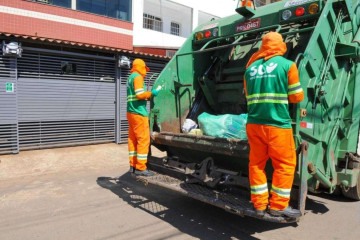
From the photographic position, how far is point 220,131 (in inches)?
153

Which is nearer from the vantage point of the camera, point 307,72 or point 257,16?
point 307,72

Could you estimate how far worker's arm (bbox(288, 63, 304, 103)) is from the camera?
2875 mm

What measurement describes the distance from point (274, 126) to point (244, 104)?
1.72 m

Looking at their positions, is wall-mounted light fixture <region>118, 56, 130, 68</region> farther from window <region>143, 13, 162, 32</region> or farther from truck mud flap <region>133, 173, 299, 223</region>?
window <region>143, 13, 162, 32</region>

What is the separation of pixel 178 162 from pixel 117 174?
2.20 meters

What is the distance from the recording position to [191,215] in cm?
402

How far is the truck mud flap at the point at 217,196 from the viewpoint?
9.84 feet

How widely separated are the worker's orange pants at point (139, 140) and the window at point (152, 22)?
38.8 feet

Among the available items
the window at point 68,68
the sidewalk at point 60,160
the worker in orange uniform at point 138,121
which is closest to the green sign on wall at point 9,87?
the window at point 68,68

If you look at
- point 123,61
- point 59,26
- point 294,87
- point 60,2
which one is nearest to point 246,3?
point 294,87

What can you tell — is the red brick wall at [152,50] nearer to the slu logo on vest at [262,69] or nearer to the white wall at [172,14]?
the white wall at [172,14]

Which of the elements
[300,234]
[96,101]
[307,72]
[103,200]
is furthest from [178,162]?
[96,101]

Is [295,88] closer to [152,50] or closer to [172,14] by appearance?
[152,50]

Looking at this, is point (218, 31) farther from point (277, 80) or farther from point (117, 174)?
Result: point (117, 174)
